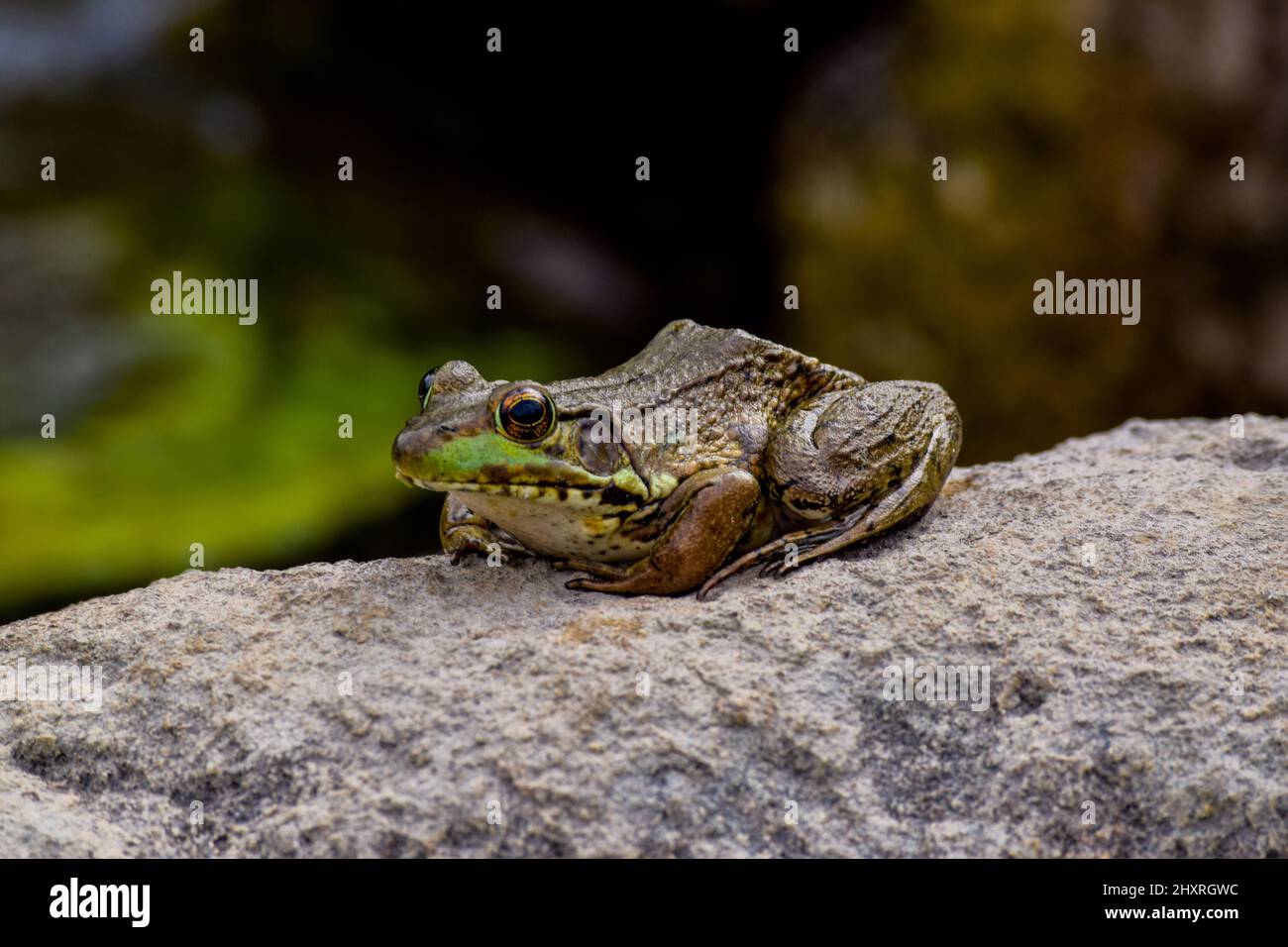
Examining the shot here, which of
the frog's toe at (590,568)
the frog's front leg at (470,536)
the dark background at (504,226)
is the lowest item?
the frog's toe at (590,568)

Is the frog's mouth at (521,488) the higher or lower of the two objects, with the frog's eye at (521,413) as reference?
lower

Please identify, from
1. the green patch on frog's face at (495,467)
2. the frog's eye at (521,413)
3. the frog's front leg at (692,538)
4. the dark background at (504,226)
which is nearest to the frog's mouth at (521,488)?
the green patch on frog's face at (495,467)

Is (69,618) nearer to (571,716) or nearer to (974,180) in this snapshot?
(571,716)

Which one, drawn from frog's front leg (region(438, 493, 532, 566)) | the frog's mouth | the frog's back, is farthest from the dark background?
the frog's mouth

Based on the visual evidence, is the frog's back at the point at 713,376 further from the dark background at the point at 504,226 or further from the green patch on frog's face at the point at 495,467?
the dark background at the point at 504,226

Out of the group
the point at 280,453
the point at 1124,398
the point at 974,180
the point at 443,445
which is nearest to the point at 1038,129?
the point at 974,180

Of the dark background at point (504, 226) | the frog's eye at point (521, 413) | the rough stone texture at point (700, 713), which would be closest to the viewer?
the rough stone texture at point (700, 713)

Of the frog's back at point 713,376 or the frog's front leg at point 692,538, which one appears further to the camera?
the frog's back at point 713,376

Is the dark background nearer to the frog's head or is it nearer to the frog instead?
the frog
